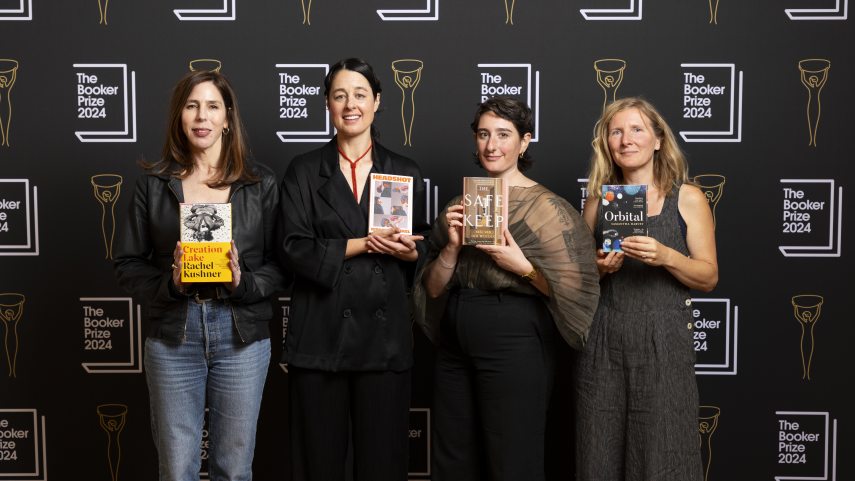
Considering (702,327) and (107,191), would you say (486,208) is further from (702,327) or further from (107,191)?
(107,191)

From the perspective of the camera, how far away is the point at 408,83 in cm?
335

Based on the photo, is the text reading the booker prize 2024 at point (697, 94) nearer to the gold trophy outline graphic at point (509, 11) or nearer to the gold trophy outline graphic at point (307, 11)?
the gold trophy outline graphic at point (509, 11)

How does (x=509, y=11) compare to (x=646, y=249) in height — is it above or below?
above

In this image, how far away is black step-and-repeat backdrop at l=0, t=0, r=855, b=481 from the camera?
3303 mm

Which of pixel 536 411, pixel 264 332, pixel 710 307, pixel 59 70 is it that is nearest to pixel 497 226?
pixel 536 411

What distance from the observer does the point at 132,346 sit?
11.2 feet

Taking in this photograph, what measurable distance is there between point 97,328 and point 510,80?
7.37ft

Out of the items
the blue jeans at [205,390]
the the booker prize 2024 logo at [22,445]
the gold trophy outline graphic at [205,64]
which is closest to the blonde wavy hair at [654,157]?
the blue jeans at [205,390]

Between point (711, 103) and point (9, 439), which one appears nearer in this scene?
point (711, 103)

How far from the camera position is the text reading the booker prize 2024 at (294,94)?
3.33 metres

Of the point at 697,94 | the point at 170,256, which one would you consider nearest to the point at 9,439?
the point at 170,256

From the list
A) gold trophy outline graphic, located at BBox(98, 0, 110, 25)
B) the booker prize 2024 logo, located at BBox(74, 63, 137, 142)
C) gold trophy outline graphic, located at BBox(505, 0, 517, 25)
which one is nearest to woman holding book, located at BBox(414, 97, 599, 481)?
gold trophy outline graphic, located at BBox(505, 0, 517, 25)

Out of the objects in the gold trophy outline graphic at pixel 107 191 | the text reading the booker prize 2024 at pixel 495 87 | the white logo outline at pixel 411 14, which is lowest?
the gold trophy outline graphic at pixel 107 191

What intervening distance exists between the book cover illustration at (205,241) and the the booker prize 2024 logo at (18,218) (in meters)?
1.59
